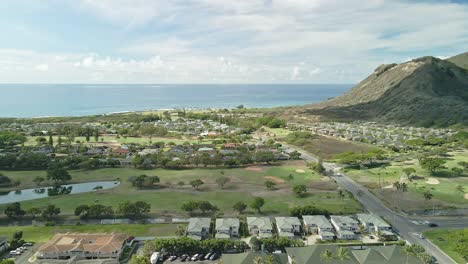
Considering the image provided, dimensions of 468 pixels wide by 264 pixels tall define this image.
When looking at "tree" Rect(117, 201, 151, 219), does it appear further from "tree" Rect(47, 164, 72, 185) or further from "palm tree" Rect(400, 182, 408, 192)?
"palm tree" Rect(400, 182, 408, 192)

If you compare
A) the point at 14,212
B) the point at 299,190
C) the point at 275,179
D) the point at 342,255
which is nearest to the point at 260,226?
the point at 342,255

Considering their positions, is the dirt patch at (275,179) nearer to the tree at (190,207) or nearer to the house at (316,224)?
the house at (316,224)

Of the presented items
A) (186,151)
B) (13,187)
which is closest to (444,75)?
(186,151)

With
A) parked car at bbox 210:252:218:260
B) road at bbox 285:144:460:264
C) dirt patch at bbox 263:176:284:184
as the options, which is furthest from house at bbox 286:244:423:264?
dirt patch at bbox 263:176:284:184

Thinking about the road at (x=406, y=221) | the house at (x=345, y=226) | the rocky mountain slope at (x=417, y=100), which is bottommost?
the road at (x=406, y=221)

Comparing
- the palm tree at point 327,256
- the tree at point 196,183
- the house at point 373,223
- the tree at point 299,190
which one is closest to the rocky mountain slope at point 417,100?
the tree at point 299,190
